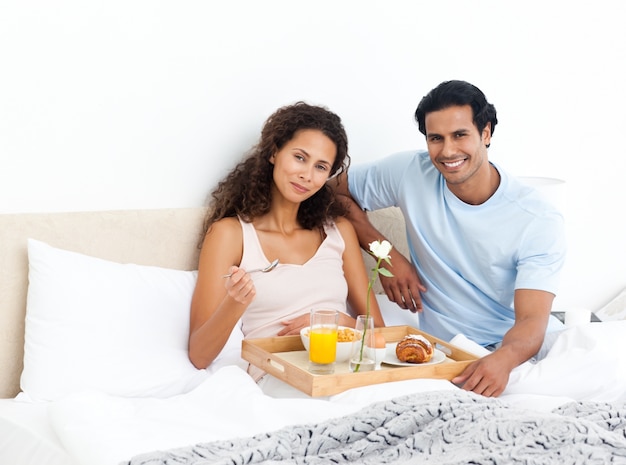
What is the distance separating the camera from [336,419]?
1659 millimetres

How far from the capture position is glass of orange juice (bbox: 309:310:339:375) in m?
2.02

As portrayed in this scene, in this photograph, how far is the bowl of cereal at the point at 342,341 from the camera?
210 cm

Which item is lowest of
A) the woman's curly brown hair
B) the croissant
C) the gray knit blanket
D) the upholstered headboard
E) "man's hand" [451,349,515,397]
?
"man's hand" [451,349,515,397]

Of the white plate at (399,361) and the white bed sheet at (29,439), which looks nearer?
the white bed sheet at (29,439)

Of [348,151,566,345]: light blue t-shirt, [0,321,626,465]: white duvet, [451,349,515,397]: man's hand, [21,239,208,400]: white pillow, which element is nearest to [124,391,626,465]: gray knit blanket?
[0,321,626,465]: white duvet

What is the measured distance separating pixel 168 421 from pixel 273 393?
1.22 feet

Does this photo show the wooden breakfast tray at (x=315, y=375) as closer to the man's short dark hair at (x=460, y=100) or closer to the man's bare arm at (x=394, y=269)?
the man's bare arm at (x=394, y=269)

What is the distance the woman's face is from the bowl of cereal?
431mm

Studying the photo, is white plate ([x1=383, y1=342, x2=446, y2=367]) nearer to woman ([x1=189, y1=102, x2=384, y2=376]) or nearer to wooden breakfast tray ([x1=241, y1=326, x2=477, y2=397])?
wooden breakfast tray ([x1=241, y1=326, x2=477, y2=397])

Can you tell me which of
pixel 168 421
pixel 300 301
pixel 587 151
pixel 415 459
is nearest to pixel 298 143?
pixel 300 301

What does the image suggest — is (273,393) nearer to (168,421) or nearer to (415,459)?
(168,421)

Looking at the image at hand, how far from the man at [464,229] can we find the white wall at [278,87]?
0.96 ft

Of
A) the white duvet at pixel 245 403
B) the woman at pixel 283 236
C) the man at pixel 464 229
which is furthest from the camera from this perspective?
the man at pixel 464 229

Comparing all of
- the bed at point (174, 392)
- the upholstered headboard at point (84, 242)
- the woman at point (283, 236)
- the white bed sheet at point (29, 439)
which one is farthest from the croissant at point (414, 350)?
the white bed sheet at point (29, 439)
